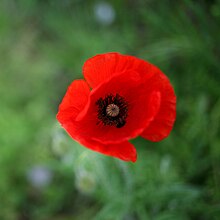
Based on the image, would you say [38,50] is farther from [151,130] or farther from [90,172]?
[151,130]

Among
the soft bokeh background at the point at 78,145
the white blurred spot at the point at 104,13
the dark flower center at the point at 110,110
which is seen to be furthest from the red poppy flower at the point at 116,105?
the white blurred spot at the point at 104,13

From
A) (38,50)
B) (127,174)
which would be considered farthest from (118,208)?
(38,50)

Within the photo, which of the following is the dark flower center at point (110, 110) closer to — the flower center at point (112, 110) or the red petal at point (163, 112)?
the flower center at point (112, 110)

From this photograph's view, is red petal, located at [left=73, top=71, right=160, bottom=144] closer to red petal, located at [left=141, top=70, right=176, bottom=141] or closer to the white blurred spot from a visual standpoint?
red petal, located at [left=141, top=70, right=176, bottom=141]

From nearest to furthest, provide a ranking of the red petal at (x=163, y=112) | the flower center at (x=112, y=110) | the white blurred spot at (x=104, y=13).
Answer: the red petal at (x=163, y=112) < the flower center at (x=112, y=110) < the white blurred spot at (x=104, y=13)

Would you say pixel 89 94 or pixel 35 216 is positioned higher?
pixel 89 94

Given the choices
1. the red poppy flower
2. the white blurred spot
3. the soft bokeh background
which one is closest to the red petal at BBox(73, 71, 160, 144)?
the red poppy flower

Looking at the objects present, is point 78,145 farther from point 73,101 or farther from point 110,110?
point 73,101
